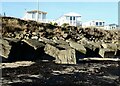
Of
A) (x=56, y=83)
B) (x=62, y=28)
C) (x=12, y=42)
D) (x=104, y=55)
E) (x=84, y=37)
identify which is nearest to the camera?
(x=56, y=83)

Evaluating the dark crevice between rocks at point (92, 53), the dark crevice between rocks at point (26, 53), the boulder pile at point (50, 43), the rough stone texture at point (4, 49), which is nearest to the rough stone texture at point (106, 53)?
the boulder pile at point (50, 43)

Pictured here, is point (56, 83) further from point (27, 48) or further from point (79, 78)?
point (27, 48)

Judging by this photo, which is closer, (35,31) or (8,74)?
(8,74)

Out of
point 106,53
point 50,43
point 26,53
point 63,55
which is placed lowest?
point 106,53

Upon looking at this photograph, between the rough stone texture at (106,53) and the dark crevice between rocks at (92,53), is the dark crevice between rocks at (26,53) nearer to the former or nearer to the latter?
the dark crevice between rocks at (92,53)

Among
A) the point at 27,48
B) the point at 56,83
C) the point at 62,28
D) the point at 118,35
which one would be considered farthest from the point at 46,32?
the point at 56,83

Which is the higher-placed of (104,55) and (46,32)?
(46,32)

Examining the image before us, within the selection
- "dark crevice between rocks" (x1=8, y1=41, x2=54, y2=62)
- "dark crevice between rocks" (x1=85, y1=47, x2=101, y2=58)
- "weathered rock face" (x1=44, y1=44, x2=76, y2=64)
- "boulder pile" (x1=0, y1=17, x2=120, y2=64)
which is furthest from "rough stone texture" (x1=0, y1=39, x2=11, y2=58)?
"dark crevice between rocks" (x1=85, y1=47, x2=101, y2=58)

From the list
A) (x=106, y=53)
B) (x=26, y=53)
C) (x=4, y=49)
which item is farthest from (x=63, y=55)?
(x=106, y=53)

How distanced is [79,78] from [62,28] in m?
19.3

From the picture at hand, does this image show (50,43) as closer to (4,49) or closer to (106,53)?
(4,49)

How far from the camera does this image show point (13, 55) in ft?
62.7

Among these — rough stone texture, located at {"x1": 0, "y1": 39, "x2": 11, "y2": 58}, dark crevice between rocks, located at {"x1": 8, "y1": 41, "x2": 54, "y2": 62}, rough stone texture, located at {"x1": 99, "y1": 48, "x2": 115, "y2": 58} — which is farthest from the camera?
rough stone texture, located at {"x1": 99, "y1": 48, "x2": 115, "y2": 58}

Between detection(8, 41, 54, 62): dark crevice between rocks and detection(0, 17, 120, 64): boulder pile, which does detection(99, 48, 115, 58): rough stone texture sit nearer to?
detection(0, 17, 120, 64): boulder pile
